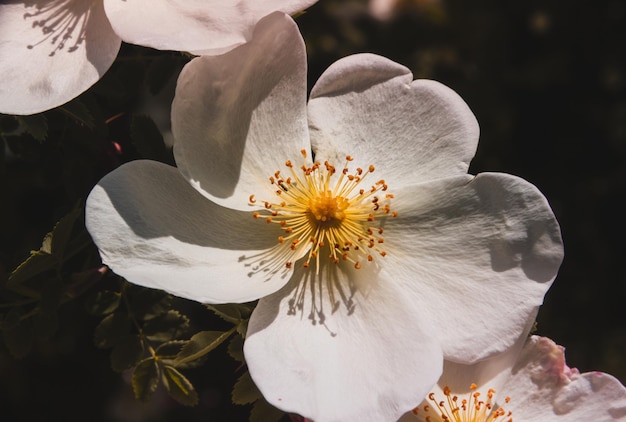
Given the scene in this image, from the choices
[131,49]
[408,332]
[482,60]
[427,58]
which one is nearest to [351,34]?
[427,58]

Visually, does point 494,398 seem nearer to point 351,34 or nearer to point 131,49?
point 131,49

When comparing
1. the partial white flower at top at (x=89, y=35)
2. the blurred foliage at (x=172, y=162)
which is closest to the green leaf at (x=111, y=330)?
the blurred foliage at (x=172, y=162)

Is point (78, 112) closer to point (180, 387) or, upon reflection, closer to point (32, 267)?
point (32, 267)

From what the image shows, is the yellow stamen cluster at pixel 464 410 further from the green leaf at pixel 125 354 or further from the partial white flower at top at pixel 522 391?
the green leaf at pixel 125 354

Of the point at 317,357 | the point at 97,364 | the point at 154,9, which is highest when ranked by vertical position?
the point at 154,9

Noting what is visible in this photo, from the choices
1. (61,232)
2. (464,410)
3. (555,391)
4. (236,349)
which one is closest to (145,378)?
(236,349)

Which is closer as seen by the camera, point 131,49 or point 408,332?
point 408,332

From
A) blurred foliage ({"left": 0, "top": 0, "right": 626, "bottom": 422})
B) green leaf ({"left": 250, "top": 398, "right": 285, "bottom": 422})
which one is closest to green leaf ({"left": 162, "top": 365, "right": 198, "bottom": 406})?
blurred foliage ({"left": 0, "top": 0, "right": 626, "bottom": 422})

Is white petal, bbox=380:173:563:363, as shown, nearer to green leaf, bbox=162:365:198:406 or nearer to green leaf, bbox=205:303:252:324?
green leaf, bbox=205:303:252:324
